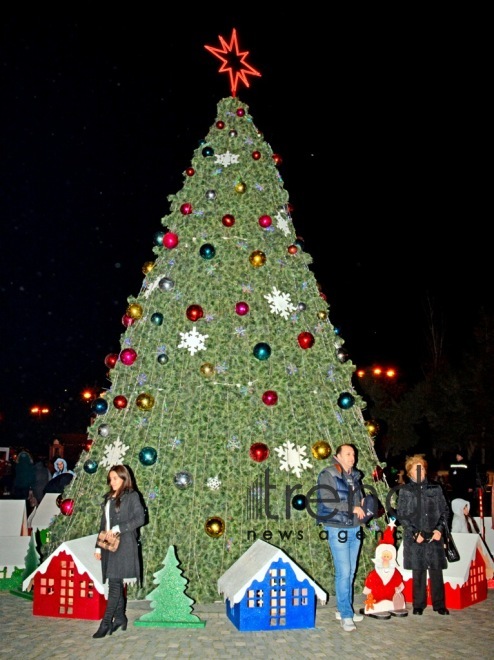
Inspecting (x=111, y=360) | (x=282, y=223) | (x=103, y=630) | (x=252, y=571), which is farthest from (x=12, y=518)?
(x=282, y=223)

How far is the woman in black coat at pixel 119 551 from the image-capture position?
5.93 m

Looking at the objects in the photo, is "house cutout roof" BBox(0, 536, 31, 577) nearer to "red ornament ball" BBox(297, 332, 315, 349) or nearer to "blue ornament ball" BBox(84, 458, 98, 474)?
"blue ornament ball" BBox(84, 458, 98, 474)

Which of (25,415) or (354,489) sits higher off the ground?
(25,415)

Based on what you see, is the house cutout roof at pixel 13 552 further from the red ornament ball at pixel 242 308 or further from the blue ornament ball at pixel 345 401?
the blue ornament ball at pixel 345 401

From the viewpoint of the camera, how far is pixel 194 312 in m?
7.63

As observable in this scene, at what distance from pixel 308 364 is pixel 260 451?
133 centimetres

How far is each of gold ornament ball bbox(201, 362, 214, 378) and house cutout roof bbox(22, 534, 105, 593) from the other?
2.20m

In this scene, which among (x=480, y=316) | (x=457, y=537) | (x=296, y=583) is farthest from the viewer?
(x=480, y=316)

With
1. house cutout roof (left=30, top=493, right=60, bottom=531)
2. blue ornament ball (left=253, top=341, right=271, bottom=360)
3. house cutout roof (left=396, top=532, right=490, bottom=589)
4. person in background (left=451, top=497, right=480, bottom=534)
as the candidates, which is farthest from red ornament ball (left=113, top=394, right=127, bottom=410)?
person in background (left=451, top=497, right=480, bottom=534)

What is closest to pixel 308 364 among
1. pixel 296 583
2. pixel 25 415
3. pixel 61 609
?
pixel 296 583

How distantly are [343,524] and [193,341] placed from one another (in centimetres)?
283

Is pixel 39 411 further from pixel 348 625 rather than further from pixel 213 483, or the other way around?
pixel 348 625

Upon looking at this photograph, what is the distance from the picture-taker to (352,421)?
791 centimetres

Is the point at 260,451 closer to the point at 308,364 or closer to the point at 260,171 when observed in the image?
the point at 308,364
